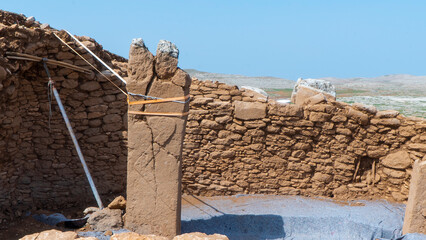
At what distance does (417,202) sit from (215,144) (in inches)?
135

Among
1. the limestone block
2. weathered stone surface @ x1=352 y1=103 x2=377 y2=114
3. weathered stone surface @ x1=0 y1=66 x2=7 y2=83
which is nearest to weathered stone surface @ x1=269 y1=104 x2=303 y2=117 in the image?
the limestone block

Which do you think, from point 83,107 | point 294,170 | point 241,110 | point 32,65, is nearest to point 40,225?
point 83,107

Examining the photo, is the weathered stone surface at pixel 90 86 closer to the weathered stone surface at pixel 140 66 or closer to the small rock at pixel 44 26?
the small rock at pixel 44 26

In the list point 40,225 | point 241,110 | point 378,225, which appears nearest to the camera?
point 40,225

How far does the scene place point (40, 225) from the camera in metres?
6.47

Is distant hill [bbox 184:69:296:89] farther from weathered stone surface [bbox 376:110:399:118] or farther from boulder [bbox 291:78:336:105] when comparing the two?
weathered stone surface [bbox 376:110:399:118]

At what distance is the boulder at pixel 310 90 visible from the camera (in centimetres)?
794

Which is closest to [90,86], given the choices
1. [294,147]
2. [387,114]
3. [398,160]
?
[294,147]

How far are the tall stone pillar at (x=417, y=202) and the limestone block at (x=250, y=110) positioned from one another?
2.65 metres

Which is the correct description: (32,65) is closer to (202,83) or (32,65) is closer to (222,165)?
(202,83)

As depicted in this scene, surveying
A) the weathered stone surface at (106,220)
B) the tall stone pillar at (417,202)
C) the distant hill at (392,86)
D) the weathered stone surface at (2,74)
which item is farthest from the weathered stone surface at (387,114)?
the distant hill at (392,86)

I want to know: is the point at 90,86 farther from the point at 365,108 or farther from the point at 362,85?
the point at 362,85

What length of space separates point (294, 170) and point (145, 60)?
4.02 metres

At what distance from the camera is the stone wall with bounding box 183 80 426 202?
25.4ft
